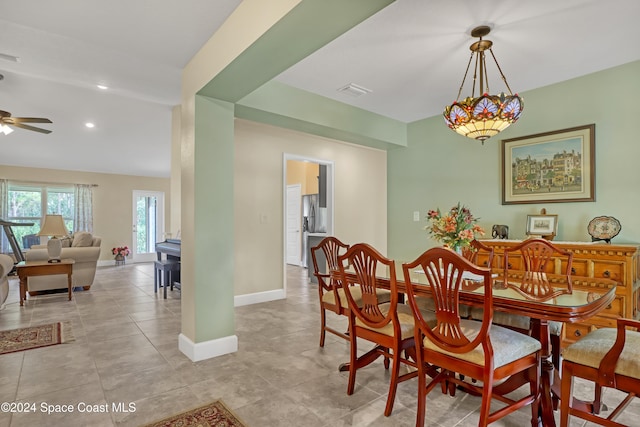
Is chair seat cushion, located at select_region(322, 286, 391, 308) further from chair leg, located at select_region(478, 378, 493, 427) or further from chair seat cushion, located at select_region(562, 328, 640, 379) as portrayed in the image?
chair seat cushion, located at select_region(562, 328, 640, 379)

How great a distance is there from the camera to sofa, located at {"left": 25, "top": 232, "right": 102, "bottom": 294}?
4887mm

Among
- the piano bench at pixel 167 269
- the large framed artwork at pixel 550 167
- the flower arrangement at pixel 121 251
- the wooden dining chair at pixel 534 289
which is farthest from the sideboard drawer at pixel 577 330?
the flower arrangement at pixel 121 251

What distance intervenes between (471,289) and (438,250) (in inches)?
21.1

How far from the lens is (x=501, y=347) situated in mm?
1605

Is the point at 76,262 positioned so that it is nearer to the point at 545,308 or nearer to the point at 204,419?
the point at 204,419

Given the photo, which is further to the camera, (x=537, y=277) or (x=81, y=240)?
(x=81, y=240)

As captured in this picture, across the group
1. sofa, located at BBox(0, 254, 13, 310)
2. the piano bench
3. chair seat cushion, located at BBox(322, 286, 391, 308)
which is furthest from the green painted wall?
sofa, located at BBox(0, 254, 13, 310)

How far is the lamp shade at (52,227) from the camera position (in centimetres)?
490

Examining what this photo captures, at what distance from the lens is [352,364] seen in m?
2.13

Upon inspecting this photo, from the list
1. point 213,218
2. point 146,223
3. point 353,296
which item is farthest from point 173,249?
point 146,223

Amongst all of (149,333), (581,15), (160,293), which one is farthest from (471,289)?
(160,293)

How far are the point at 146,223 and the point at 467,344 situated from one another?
32.7 ft

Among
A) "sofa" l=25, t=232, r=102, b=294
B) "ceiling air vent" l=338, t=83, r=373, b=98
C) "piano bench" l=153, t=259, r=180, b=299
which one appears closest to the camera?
"ceiling air vent" l=338, t=83, r=373, b=98

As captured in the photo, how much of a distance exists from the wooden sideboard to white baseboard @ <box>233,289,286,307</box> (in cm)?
321
